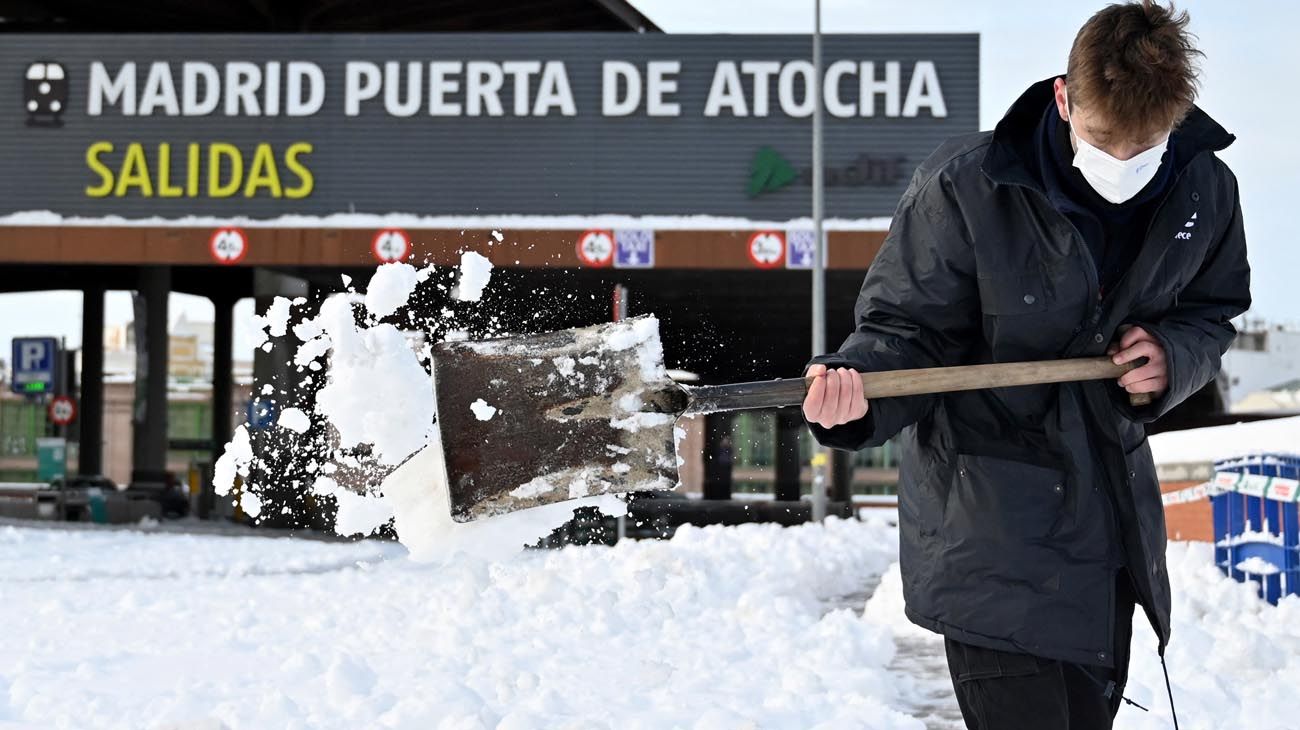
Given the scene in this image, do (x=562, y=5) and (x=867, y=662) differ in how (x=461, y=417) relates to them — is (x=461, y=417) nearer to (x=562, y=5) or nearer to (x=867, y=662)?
(x=867, y=662)

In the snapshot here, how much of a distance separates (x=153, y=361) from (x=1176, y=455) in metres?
18.2

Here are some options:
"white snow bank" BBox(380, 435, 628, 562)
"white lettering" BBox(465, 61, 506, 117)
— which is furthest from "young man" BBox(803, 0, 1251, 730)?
"white lettering" BBox(465, 61, 506, 117)

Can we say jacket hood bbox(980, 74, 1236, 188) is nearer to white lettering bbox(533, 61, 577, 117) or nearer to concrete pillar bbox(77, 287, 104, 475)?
white lettering bbox(533, 61, 577, 117)

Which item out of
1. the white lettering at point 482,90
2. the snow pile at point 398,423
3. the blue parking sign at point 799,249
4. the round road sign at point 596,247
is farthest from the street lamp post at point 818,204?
the snow pile at point 398,423

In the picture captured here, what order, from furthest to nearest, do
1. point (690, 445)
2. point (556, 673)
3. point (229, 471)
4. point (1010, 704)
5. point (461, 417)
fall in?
1. point (690, 445)
2. point (556, 673)
3. point (229, 471)
4. point (461, 417)
5. point (1010, 704)

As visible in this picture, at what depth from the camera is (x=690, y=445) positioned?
48.4 m

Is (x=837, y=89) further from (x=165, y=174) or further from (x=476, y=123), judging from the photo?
(x=165, y=174)

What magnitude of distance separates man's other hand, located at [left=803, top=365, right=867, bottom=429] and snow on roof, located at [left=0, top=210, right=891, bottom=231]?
715 inches

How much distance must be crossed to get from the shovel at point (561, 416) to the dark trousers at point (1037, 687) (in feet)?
2.64

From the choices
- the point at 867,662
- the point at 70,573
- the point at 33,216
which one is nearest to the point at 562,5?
Result: the point at 33,216

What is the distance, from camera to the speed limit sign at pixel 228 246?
2123 centimetres

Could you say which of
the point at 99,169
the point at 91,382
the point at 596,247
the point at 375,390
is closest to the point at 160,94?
the point at 99,169

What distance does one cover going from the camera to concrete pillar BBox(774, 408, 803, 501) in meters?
37.3

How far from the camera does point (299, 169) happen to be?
21484 millimetres
